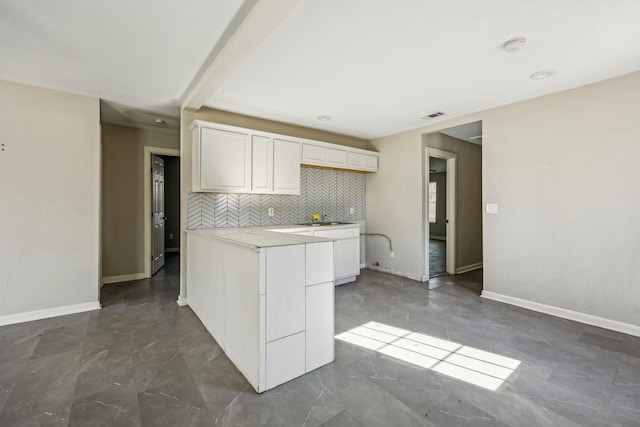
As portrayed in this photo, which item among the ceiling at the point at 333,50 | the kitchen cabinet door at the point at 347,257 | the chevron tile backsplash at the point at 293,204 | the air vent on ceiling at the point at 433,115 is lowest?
the kitchen cabinet door at the point at 347,257

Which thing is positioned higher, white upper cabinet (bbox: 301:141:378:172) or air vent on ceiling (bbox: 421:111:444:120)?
air vent on ceiling (bbox: 421:111:444:120)

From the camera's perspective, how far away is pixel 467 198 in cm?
510

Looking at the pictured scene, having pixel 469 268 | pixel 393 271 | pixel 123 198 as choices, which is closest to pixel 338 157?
pixel 393 271

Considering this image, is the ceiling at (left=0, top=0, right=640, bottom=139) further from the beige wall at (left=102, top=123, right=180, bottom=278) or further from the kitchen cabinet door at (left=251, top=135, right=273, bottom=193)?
the beige wall at (left=102, top=123, right=180, bottom=278)

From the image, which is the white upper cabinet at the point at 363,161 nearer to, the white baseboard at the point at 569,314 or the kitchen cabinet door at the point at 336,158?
the kitchen cabinet door at the point at 336,158

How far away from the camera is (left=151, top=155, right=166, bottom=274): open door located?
15.4ft

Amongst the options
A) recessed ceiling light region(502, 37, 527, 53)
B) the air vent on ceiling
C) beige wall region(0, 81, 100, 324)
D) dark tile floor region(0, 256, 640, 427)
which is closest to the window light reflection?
dark tile floor region(0, 256, 640, 427)

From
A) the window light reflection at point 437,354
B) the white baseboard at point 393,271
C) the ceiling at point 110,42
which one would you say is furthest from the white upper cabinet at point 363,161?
the window light reflection at point 437,354

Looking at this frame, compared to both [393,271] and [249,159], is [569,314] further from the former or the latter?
[249,159]

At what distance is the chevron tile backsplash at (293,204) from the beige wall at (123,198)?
169 centimetres

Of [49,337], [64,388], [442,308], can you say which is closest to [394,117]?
[442,308]

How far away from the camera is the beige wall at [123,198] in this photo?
425 centimetres

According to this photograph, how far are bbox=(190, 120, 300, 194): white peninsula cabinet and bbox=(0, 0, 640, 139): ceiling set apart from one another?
41 cm

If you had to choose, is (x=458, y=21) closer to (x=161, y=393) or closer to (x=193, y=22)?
(x=193, y=22)
